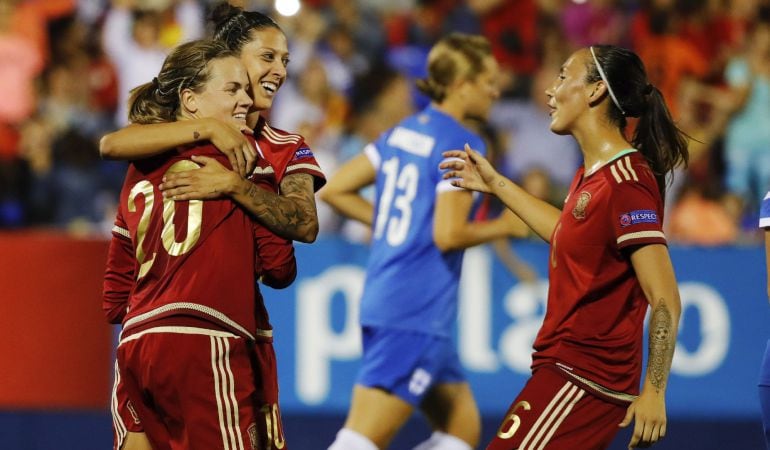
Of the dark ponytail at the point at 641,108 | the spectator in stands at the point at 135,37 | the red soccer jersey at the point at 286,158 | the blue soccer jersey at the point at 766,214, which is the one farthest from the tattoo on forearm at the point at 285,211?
the spectator in stands at the point at 135,37

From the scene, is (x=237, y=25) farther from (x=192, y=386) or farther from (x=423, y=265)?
(x=423, y=265)

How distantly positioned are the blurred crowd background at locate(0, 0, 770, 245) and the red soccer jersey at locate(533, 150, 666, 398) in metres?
5.75

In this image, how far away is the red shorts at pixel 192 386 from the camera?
12.6 ft

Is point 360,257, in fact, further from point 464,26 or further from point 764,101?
point 764,101

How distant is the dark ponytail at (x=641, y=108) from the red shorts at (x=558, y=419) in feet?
2.62

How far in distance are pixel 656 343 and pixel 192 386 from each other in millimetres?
1541

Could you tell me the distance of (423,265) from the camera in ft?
20.1

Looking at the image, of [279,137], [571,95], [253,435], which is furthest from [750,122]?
[253,435]

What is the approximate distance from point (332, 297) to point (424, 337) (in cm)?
290

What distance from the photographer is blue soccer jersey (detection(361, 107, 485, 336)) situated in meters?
6.10

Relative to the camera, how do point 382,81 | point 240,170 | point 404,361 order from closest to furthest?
1. point 240,170
2. point 404,361
3. point 382,81

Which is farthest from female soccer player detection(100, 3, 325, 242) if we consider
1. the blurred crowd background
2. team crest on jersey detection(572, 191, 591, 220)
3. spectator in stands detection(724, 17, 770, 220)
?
spectator in stands detection(724, 17, 770, 220)

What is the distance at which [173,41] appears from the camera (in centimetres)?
1134

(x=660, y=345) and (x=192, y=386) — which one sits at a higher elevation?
(x=660, y=345)
